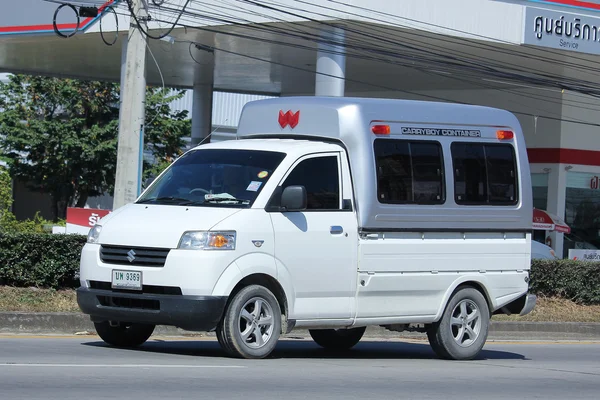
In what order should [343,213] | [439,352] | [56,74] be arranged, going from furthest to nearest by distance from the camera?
[56,74] < [439,352] < [343,213]

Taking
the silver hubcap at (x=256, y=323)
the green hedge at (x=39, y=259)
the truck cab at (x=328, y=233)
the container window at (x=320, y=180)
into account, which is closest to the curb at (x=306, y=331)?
the green hedge at (x=39, y=259)

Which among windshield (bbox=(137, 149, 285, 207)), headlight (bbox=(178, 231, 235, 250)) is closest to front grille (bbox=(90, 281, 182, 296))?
headlight (bbox=(178, 231, 235, 250))

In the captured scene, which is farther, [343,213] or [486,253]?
[486,253]

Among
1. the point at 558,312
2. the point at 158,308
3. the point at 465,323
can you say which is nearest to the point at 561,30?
the point at 558,312

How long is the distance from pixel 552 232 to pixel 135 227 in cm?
2328

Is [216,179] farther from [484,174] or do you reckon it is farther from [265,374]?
[484,174]

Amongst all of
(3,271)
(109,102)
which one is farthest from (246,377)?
(109,102)

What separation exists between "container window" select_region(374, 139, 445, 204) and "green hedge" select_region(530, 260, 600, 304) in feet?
27.2

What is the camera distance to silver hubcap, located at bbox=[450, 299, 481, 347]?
12242 mm

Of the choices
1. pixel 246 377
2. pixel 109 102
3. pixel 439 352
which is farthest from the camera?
pixel 109 102

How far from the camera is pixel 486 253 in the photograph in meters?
12.4

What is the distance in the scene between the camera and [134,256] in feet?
33.5

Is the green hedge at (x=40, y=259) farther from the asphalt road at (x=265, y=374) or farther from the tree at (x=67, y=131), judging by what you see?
the tree at (x=67, y=131)

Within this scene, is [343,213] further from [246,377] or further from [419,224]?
[246,377]
